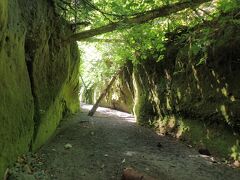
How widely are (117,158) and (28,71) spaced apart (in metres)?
3.02

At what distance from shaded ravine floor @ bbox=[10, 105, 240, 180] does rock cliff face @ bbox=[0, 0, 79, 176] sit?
0.68 m

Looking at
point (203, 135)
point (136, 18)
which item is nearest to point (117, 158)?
point (203, 135)

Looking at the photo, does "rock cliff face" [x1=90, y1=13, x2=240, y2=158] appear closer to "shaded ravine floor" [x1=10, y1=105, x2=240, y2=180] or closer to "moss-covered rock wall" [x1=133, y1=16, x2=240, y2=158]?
"moss-covered rock wall" [x1=133, y1=16, x2=240, y2=158]

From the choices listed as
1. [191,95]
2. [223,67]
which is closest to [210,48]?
[223,67]

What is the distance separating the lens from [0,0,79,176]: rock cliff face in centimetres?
548

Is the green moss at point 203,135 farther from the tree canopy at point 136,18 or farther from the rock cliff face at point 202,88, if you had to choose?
the tree canopy at point 136,18

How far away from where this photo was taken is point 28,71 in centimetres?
729

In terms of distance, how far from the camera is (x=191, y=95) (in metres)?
10.1

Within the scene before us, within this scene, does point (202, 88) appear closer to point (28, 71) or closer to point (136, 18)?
point (136, 18)

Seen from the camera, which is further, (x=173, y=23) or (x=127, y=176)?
(x=173, y=23)

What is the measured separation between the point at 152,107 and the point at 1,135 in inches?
330

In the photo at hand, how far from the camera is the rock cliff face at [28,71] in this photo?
5480 mm

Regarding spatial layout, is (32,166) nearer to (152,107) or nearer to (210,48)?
(210,48)

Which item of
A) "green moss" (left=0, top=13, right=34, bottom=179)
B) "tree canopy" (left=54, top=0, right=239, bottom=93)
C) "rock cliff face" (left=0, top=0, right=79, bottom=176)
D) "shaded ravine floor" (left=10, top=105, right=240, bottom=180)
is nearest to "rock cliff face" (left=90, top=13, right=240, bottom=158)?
"tree canopy" (left=54, top=0, right=239, bottom=93)
